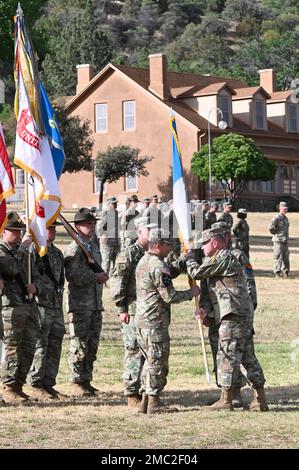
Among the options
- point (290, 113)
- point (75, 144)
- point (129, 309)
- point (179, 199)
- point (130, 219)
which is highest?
point (290, 113)

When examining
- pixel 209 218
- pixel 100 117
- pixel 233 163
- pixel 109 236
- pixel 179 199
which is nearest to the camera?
pixel 179 199

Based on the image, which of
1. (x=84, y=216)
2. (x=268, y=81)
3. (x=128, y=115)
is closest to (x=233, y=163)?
(x=128, y=115)

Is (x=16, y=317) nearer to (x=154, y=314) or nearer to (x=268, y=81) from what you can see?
(x=154, y=314)

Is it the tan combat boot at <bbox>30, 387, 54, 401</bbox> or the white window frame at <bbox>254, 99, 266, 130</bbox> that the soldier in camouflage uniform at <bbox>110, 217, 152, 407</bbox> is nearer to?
the tan combat boot at <bbox>30, 387, 54, 401</bbox>

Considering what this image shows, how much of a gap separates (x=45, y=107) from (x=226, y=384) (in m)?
4.13

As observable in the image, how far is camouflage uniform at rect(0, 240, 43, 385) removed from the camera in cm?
1309

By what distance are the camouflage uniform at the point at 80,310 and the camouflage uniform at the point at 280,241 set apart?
53.9ft

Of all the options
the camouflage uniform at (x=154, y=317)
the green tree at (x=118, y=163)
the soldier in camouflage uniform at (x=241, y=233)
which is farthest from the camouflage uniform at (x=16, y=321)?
the green tree at (x=118, y=163)

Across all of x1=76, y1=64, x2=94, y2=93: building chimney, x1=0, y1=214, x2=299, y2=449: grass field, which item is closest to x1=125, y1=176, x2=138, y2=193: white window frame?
x1=76, y1=64, x2=94, y2=93: building chimney

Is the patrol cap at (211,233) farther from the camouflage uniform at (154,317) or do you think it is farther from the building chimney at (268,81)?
the building chimney at (268,81)

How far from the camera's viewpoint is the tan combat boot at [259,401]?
12.7 m

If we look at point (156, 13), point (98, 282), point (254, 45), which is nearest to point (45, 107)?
point (98, 282)

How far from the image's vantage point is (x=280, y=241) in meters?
30.1

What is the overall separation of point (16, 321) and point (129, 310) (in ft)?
4.16
